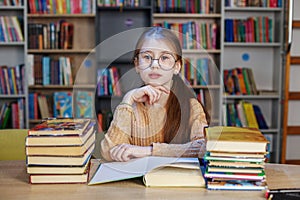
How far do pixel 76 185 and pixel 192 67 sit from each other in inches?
17.6

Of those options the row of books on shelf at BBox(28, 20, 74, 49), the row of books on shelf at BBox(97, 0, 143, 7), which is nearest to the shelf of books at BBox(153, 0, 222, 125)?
the row of books on shelf at BBox(97, 0, 143, 7)

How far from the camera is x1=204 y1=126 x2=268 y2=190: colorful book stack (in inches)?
44.8

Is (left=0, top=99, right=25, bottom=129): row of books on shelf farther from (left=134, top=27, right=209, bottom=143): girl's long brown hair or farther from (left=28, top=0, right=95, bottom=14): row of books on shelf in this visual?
(left=134, top=27, right=209, bottom=143): girl's long brown hair

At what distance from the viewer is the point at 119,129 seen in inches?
47.5

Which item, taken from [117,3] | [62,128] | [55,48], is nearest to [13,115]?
[55,48]

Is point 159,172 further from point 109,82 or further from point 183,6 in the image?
point 183,6

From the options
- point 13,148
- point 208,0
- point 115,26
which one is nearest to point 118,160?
point 13,148

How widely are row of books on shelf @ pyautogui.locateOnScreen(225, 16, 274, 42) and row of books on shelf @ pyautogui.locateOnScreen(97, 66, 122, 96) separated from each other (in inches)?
97.2

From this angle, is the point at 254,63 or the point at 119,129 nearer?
the point at 119,129

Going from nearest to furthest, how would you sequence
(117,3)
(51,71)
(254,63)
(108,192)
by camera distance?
(108,192) < (117,3) < (51,71) < (254,63)

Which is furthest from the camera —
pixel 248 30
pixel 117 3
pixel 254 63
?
pixel 254 63

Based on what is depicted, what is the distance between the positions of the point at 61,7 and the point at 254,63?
1.75 meters

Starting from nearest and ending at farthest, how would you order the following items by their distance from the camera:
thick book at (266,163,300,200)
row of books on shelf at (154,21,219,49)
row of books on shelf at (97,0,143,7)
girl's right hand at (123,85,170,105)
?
1. thick book at (266,163,300,200)
2. girl's right hand at (123,85,170,105)
3. row of books on shelf at (97,0,143,7)
4. row of books on shelf at (154,21,219,49)

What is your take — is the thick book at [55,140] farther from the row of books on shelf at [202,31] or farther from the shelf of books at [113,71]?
the row of books on shelf at [202,31]
